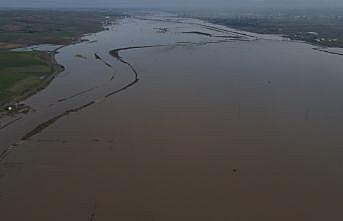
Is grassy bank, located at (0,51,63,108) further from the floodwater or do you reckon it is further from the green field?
the floodwater

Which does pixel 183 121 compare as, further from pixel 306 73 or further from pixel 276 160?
pixel 306 73

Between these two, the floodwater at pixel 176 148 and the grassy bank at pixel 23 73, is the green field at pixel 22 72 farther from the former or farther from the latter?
the floodwater at pixel 176 148

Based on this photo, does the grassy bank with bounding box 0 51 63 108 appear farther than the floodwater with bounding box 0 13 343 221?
Yes

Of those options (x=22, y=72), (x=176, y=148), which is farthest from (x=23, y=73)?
(x=176, y=148)

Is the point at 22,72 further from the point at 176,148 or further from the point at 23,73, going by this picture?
the point at 176,148

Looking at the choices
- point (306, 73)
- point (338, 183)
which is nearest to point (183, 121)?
point (338, 183)

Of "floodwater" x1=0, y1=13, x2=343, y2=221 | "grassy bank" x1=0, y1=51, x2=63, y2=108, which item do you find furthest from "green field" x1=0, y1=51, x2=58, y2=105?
"floodwater" x1=0, y1=13, x2=343, y2=221

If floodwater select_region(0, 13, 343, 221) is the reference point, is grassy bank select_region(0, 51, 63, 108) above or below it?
below
